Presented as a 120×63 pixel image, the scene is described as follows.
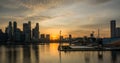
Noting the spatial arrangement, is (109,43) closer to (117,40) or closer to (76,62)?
(117,40)

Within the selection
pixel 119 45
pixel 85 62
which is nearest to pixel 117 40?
pixel 119 45

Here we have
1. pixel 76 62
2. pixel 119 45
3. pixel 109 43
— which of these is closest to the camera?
pixel 76 62

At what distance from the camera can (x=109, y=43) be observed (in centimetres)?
14250

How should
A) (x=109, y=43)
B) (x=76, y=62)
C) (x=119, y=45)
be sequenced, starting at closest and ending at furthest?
(x=76, y=62)
(x=119, y=45)
(x=109, y=43)

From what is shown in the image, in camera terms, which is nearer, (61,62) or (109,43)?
(61,62)

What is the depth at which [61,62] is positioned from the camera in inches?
2170

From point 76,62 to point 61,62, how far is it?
3381mm

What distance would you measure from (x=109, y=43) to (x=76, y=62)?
91.5 meters

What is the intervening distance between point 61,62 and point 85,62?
17.6 feet

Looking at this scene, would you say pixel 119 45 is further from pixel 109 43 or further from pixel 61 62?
pixel 61 62

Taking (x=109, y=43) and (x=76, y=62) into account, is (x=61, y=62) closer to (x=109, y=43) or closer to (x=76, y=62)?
(x=76, y=62)

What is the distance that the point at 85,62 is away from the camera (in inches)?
2169

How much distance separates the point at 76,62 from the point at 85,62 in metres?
2.15

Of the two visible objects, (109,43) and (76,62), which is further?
(109,43)
